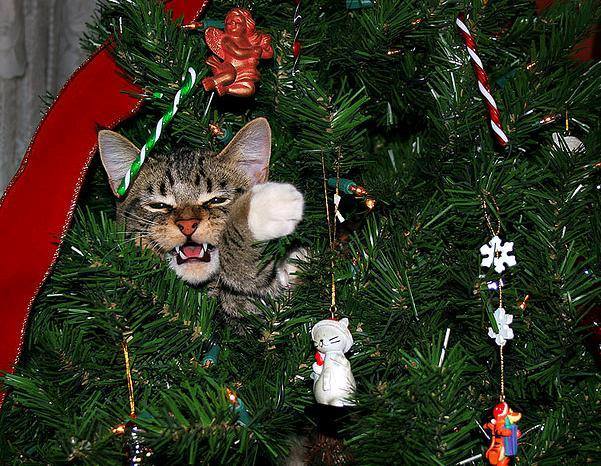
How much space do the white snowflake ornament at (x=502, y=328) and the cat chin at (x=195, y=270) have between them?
0.39 metres

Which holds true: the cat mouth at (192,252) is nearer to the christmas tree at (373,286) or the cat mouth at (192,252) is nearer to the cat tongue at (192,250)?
the cat tongue at (192,250)

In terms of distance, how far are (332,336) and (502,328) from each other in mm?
158

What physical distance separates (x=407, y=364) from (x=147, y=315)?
0.84ft

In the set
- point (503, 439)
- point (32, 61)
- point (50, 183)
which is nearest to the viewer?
point (503, 439)

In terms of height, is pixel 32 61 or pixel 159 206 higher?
pixel 32 61

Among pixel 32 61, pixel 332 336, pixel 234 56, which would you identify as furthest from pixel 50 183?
pixel 32 61

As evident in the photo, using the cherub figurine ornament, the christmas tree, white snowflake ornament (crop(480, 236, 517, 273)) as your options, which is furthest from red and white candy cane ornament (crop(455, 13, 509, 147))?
the cherub figurine ornament

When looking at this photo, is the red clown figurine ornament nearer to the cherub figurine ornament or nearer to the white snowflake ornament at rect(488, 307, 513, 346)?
the white snowflake ornament at rect(488, 307, 513, 346)

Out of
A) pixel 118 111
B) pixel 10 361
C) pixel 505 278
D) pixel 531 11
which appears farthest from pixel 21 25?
pixel 505 278

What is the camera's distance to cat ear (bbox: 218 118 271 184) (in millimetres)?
757

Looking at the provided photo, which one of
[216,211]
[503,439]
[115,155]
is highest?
[115,155]

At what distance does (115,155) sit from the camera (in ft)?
2.58

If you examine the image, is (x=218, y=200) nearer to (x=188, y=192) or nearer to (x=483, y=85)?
(x=188, y=192)

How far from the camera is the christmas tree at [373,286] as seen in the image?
52 centimetres
